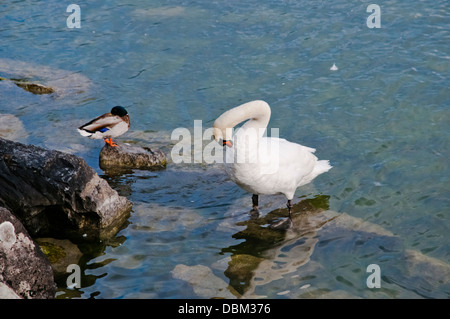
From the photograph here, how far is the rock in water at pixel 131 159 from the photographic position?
9.95m

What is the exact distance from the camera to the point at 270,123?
445 inches

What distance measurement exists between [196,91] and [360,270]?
269 inches

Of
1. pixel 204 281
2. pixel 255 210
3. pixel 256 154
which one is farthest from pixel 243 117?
pixel 204 281

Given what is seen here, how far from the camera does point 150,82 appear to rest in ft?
43.8

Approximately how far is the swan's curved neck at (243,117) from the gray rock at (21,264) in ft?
8.44

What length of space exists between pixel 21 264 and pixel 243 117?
3138 mm

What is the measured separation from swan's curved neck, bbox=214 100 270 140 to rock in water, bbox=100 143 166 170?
2.92 m

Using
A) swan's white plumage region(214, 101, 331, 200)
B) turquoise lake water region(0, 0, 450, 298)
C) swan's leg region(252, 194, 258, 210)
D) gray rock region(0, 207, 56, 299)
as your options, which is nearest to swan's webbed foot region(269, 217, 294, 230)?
turquoise lake water region(0, 0, 450, 298)

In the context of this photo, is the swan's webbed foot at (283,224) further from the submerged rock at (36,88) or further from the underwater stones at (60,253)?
the submerged rock at (36,88)

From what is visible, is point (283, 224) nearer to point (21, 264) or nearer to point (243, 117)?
point (243, 117)

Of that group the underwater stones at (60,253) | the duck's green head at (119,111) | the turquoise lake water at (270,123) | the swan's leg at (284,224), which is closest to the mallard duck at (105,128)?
the duck's green head at (119,111)
